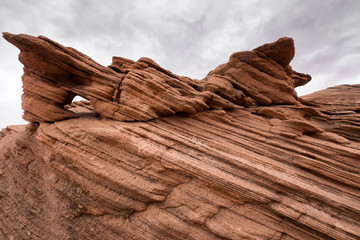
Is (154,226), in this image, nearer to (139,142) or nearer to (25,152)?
(139,142)

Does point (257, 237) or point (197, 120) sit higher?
point (197, 120)

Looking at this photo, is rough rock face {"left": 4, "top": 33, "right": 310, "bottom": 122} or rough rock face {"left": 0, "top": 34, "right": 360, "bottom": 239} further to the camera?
→ rough rock face {"left": 4, "top": 33, "right": 310, "bottom": 122}

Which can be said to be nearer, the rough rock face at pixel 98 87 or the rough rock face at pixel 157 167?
the rough rock face at pixel 157 167

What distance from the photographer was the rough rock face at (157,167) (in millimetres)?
8086

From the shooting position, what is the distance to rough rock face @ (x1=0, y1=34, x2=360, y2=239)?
8086 mm

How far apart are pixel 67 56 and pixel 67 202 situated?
34.4 ft

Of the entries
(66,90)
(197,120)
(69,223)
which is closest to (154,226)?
(69,223)

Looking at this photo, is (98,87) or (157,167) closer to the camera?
(157,167)

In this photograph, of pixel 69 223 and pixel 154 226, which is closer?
pixel 154 226

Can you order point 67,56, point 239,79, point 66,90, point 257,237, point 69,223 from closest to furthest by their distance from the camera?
1. point 257,237
2. point 69,223
3. point 67,56
4. point 66,90
5. point 239,79

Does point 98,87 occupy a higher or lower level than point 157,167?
higher


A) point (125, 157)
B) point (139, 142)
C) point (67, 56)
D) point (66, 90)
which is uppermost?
point (67, 56)

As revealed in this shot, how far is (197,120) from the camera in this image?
11.9m

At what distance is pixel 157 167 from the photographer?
8.89m
